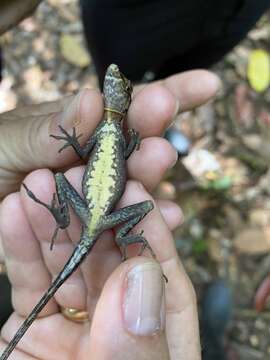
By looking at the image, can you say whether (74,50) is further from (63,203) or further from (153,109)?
(63,203)

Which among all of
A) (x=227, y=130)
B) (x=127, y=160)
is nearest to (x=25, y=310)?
(x=127, y=160)

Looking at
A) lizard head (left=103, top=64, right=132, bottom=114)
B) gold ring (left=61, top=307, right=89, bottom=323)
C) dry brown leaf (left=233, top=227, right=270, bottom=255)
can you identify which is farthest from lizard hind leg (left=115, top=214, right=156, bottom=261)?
dry brown leaf (left=233, top=227, right=270, bottom=255)

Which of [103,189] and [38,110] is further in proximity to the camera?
[38,110]

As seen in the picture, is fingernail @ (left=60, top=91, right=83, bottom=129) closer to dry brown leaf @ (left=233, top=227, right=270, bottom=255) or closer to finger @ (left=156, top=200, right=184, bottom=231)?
finger @ (left=156, top=200, right=184, bottom=231)

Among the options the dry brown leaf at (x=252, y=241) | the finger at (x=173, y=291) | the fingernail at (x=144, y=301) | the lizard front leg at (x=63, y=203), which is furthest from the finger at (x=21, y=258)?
the dry brown leaf at (x=252, y=241)

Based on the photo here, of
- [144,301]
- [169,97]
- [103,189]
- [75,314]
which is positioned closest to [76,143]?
[103,189]

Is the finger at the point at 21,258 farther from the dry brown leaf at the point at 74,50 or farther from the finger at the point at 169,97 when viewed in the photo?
the dry brown leaf at the point at 74,50

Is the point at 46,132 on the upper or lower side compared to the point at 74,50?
upper
